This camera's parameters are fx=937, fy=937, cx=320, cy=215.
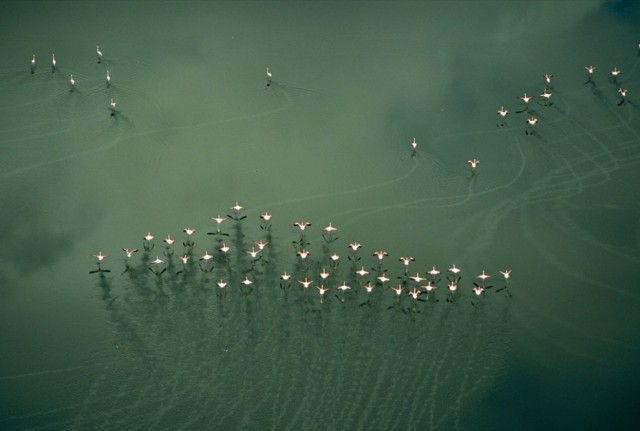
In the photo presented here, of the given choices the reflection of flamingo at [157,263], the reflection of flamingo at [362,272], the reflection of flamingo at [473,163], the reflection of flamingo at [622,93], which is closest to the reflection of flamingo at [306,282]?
the reflection of flamingo at [362,272]

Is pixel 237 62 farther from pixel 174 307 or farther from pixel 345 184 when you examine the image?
pixel 174 307

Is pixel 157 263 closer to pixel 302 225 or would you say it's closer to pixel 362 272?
pixel 302 225

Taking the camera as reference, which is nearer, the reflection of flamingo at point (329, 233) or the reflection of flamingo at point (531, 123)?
the reflection of flamingo at point (329, 233)

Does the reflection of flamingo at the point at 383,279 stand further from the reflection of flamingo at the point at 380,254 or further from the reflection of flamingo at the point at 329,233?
the reflection of flamingo at the point at 329,233

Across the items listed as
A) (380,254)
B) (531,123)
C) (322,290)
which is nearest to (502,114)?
(531,123)

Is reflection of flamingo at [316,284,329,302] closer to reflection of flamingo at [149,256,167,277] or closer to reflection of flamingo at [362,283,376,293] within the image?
reflection of flamingo at [362,283,376,293]

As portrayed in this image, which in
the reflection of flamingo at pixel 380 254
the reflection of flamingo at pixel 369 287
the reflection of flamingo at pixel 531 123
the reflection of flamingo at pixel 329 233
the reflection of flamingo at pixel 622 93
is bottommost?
the reflection of flamingo at pixel 369 287

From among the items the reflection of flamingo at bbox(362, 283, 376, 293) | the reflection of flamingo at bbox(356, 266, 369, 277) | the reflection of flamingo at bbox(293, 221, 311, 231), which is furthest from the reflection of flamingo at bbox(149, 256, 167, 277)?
the reflection of flamingo at bbox(362, 283, 376, 293)

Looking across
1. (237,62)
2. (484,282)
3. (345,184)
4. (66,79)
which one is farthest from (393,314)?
(66,79)
